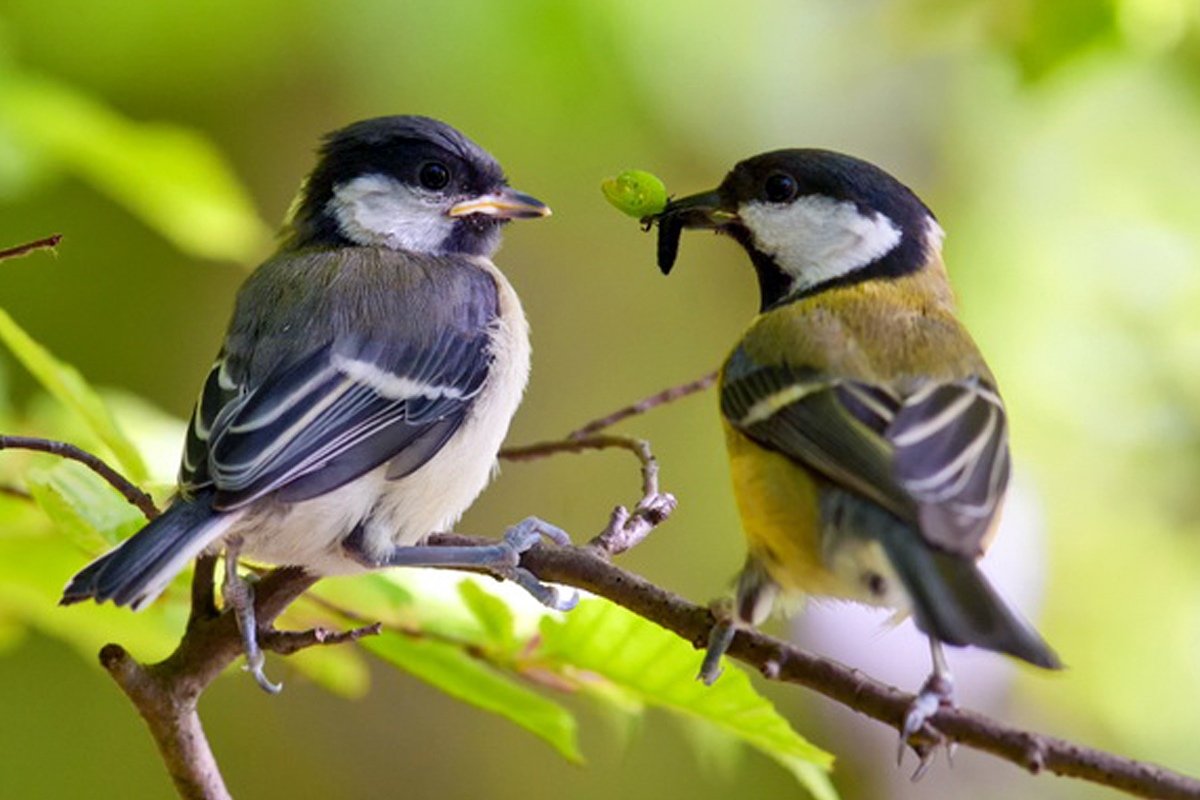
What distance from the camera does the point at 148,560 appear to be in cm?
138

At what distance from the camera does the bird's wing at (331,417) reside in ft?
5.27

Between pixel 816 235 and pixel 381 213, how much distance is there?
0.65 metres

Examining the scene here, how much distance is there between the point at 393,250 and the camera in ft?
6.84

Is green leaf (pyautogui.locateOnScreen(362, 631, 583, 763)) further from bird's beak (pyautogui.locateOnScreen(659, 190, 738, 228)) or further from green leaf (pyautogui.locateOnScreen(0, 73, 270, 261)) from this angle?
green leaf (pyautogui.locateOnScreen(0, 73, 270, 261))

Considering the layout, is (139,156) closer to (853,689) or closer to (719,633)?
(719,633)

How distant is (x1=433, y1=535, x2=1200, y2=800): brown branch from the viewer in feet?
3.49

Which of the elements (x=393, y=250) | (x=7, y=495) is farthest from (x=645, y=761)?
(x=7, y=495)

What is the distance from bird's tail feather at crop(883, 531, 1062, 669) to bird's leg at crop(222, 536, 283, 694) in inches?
21.4

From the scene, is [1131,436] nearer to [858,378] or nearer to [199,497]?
[858,378]

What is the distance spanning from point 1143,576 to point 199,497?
2.38m

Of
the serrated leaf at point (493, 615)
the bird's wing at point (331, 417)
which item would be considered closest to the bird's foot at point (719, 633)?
the serrated leaf at point (493, 615)

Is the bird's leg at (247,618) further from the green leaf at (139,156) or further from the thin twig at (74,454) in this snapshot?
the green leaf at (139,156)

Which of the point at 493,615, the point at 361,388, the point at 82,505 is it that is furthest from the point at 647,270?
the point at 82,505

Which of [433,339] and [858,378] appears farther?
[433,339]
